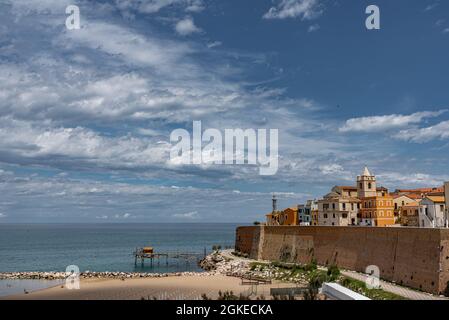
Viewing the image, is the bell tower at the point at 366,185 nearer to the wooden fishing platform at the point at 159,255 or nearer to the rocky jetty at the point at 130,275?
the rocky jetty at the point at 130,275

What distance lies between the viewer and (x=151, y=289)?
1903 inches

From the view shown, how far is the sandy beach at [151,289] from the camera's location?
143 feet

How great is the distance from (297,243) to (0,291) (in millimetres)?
32650

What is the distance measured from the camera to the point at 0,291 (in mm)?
51156

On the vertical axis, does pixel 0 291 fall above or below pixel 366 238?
below

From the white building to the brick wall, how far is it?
11.0 m

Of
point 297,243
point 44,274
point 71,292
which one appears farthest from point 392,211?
point 44,274

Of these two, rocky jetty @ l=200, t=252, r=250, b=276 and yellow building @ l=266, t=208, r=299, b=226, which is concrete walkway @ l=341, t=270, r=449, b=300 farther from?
yellow building @ l=266, t=208, r=299, b=226

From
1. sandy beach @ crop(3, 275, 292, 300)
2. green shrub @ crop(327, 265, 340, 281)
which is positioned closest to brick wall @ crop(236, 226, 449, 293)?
green shrub @ crop(327, 265, 340, 281)

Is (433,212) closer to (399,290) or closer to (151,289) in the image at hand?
(399,290)

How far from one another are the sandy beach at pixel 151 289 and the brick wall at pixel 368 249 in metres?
7.97
